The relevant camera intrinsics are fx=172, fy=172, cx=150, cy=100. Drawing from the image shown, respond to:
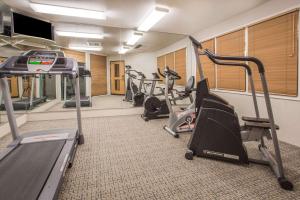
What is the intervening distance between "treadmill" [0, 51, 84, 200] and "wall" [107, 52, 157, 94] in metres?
2.63

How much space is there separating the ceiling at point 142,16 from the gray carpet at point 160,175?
100 inches

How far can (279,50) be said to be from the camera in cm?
289

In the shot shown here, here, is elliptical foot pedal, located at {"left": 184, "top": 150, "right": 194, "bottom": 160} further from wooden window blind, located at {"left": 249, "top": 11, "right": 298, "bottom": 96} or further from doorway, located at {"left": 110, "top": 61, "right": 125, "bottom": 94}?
doorway, located at {"left": 110, "top": 61, "right": 125, "bottom": 94}

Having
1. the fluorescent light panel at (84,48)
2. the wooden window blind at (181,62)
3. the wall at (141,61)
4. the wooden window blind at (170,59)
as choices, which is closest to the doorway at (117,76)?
the wall at (141,61)

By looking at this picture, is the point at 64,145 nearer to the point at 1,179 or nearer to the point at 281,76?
the point at 1,179

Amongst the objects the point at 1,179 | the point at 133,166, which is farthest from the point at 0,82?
the point at 133,166

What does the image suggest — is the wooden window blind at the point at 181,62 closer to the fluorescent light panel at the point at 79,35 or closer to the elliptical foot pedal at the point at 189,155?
the fluorescent light panel at the point at 79,35

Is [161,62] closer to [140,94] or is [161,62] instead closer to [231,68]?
[140,94]

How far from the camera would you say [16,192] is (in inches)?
52.3

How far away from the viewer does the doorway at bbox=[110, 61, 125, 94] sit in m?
5.09

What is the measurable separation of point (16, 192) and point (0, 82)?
1732 millimetres

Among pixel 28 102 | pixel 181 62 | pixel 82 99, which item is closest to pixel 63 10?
pixel 82 99

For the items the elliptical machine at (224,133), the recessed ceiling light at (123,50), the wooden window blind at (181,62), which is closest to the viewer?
the elliptical machine at (224,133)

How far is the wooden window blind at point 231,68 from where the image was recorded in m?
3.65
